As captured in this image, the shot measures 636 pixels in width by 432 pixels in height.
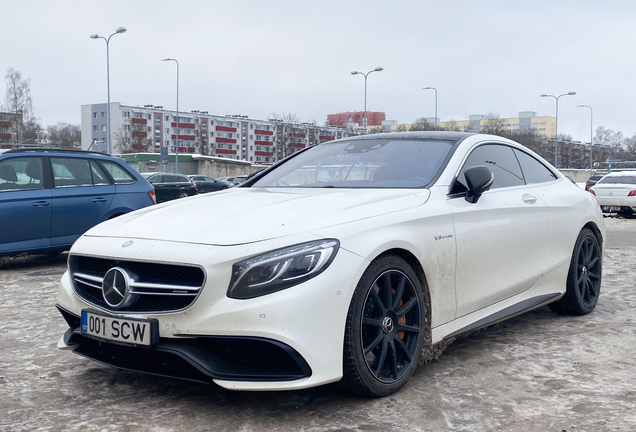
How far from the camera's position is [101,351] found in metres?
3.33

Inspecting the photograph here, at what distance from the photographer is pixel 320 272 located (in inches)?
114

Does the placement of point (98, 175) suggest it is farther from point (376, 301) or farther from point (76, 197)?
point (376, 301)

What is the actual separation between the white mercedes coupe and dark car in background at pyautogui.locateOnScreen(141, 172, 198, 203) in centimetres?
2727

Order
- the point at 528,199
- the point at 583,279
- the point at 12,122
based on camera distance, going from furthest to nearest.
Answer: the point at 12,122 → the point at 583,279 → the point at 528,199

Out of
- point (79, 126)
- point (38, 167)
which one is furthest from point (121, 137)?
point (38, 167)

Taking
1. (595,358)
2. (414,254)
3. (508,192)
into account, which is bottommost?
(595,358)

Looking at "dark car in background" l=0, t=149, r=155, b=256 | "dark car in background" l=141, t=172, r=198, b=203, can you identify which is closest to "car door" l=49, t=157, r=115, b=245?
"dark car in background" l=0, t=149, r=155, b=256

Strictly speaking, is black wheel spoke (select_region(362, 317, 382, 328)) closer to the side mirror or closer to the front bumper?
the front bumper

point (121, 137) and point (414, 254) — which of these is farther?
point (121, 137)

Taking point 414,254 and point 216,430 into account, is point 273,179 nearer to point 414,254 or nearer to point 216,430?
point 414,254

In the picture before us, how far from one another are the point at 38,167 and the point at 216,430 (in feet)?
20.1

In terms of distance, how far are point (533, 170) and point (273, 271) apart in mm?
2963

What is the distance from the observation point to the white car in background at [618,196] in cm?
1878

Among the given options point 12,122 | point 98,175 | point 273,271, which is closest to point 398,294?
point 273,271
